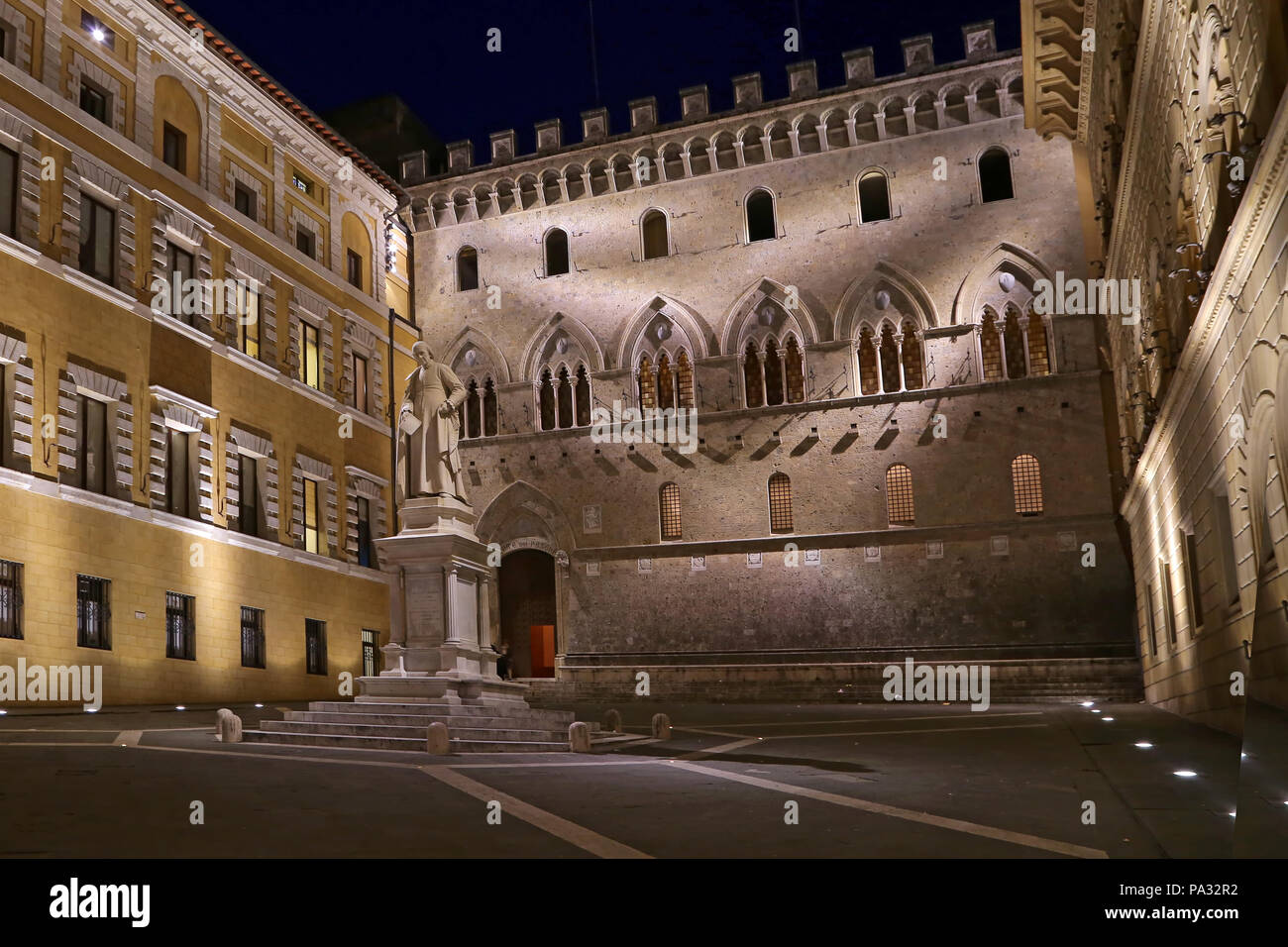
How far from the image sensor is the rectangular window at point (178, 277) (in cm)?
2448

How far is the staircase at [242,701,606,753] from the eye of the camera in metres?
14.1

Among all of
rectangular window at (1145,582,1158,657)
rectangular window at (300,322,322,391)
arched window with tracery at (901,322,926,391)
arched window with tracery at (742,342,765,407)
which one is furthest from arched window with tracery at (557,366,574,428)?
rectangular window at (1145,582,1158,657)

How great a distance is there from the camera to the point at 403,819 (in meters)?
8.05

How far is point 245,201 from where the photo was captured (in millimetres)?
27969

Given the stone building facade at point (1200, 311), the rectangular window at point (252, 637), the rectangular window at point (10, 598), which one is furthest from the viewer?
the rectangular window at point (252, 637)

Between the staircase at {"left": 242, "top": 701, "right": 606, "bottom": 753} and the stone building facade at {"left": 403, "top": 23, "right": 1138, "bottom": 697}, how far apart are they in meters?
15.8

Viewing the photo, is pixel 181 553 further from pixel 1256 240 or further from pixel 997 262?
pixel 997 262

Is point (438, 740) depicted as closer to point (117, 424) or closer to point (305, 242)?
point (117, 424)

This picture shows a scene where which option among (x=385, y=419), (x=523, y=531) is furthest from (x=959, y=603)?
(x=385, y=419)

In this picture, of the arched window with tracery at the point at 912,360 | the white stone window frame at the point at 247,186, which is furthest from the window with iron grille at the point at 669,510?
the white stone window frame at the point at 247,186

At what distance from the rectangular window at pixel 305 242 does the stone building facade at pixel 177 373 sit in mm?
107

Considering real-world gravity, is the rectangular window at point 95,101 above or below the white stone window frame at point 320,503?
above

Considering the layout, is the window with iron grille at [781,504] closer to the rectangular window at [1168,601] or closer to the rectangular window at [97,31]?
the rectangular window at [1168,601]

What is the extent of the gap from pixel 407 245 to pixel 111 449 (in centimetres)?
1841
